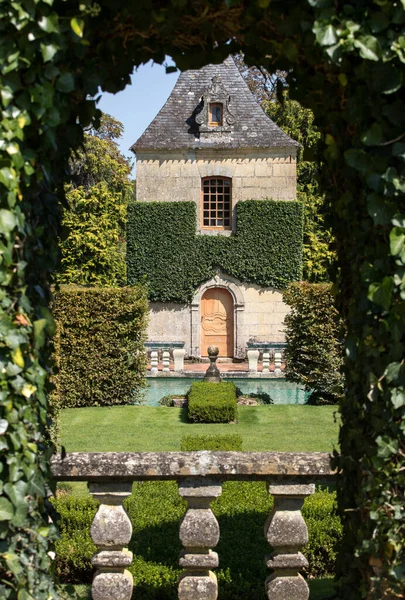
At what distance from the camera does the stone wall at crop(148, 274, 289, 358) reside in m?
23.6

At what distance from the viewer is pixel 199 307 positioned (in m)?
23.7

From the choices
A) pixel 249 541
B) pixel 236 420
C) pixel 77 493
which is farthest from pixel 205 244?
pixel 249 541

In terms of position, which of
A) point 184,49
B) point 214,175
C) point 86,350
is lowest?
point 86,350

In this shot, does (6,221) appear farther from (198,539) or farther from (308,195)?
(308,195)

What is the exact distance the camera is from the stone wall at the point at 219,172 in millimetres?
23391

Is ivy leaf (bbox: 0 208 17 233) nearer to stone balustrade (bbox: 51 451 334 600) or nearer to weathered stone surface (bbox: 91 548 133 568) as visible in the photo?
stone balustrade (bbox: 51 451 334 600)

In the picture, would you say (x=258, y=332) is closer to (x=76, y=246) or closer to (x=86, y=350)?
(x=76, y=246)

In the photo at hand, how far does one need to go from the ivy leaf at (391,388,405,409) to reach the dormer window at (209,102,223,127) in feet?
69.4

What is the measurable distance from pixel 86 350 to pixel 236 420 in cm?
385

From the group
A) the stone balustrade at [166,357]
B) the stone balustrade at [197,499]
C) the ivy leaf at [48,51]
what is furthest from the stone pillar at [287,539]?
the stone balustrade at [166,357]

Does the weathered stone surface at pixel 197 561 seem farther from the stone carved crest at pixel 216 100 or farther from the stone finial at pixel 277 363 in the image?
the stone carved crest at pixel 216 100

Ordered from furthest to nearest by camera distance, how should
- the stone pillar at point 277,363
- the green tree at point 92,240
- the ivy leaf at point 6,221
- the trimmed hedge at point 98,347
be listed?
the green tree at point 92,240 → the stone pillar at point 277,363 → the trimmed hedge at point 98,347 → the ivy leaf at point 6,221

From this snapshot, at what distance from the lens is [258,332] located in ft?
77.5

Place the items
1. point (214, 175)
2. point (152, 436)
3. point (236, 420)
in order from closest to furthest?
point (152, 436) < point (236, 420) < point (214, 175)
